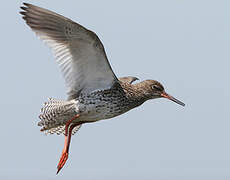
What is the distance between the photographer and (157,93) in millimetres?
8805

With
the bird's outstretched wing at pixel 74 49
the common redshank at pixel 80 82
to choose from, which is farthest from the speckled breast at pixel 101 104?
the bird's outstretched wing at pixel 74 49

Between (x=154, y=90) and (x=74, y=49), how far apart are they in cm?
204

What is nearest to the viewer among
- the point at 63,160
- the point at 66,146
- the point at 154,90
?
the point at 63,160

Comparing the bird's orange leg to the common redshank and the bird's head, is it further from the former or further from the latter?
the bird's head

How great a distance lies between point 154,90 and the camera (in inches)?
345

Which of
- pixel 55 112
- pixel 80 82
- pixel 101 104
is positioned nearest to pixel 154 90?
pixel 101 104

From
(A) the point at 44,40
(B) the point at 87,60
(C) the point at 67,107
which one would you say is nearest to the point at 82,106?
(C) the point at 67,107

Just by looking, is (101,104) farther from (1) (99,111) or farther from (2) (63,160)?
(2) (63,160)

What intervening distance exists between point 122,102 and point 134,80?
1.76m

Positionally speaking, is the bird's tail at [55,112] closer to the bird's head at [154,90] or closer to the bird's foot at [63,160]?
the bird's foot at [63,160]

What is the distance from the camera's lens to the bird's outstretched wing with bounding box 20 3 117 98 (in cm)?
704

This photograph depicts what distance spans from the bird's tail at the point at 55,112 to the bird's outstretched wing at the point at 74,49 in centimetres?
22

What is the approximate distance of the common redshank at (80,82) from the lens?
7.12m

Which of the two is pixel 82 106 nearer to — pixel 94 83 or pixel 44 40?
pixel 94 83
